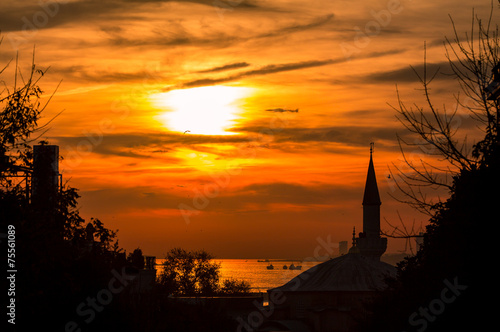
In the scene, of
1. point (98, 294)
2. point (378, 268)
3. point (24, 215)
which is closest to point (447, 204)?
point (98, 294)

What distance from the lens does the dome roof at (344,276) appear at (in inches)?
3989

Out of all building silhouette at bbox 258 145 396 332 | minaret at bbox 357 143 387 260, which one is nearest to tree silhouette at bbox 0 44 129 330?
building silhouette at bbox 258 145 396 332

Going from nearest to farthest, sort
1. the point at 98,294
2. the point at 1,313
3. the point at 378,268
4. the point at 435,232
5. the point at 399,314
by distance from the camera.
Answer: the point at 1,313 → the point at 98,294 → the point at 435,232 → the point at 399,314 → the point at 378,268

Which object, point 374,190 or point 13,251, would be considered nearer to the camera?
point 13,251

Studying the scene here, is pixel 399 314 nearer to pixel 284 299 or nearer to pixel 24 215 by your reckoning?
pixel 24 215

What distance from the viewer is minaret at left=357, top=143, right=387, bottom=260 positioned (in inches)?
4161

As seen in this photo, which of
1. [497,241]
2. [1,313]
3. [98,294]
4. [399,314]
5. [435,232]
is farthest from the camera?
[399,314]

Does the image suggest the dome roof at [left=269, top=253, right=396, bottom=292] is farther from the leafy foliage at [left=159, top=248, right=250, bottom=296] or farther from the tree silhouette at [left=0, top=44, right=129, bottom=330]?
the tree silhouette at [left=0, top=44, right=129, bottom=330]

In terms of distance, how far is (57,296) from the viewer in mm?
16828

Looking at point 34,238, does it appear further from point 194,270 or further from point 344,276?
point 194,270

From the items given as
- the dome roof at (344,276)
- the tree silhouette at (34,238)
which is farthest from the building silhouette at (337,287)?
the tree silhouette at (34,238)

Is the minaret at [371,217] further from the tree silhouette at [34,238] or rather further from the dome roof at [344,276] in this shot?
the tree silhouette at [34,238]

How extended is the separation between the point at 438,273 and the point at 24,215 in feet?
38.1

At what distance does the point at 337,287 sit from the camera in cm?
10181
